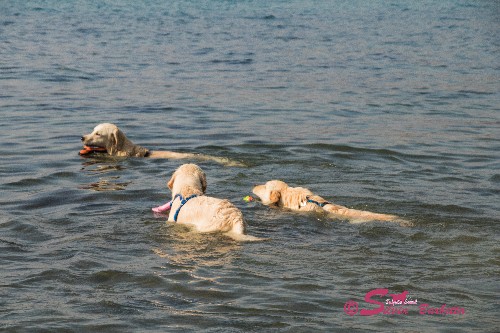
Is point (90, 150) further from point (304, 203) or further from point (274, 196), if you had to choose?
point (304, 203)

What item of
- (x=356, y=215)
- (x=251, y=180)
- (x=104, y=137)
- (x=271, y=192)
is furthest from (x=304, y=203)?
(x=104, y=137)

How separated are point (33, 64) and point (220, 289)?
56.7 feet

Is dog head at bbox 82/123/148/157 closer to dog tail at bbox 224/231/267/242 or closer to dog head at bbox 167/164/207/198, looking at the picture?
dog head at bbox 167/164/207/198

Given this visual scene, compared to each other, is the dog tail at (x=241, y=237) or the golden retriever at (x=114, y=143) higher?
the golden retriever at (x=114, y=143)

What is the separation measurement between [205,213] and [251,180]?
3.05 metres

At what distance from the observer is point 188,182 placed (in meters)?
8.70

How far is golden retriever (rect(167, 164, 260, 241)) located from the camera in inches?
305

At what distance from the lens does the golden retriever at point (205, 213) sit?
775cm

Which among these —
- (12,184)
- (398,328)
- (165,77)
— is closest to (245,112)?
(165,77)

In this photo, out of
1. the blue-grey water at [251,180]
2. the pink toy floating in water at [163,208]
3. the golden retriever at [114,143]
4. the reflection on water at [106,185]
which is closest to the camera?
the blue-grey water at [251,180]

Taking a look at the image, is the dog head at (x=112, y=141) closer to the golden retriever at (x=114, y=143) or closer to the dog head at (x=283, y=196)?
the golden retriever at (x=114, y=143)

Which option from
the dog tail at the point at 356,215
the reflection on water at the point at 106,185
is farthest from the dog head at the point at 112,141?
the dog tail at the point at 356,215

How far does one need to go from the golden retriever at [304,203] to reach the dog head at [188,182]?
0.87m

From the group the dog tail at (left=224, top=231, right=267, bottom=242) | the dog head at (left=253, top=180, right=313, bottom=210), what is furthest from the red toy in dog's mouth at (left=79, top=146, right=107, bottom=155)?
the dog tail at (left=224, top=231, right=267, bottom=242)
